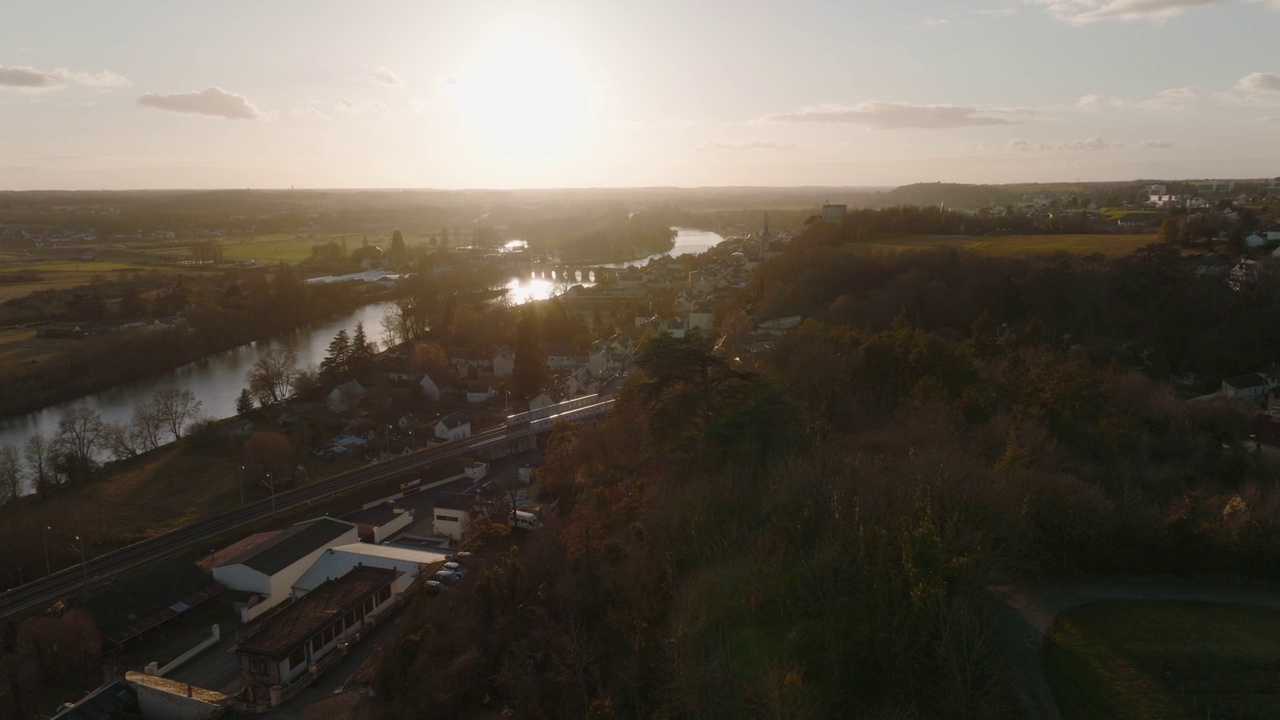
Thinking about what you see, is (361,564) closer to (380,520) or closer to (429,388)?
(380,520)

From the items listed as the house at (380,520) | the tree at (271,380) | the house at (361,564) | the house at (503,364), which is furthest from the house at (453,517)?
the house at (503,364)

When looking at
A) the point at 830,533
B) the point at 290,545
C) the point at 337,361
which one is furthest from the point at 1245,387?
the point at 337,361

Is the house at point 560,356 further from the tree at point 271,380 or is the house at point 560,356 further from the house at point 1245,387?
the house at point 1245,387

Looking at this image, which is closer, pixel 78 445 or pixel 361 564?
pixel 361 564

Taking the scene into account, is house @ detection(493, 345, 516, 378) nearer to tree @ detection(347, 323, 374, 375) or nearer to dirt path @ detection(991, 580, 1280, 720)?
tree @ detection(347, 323, 374, 375)

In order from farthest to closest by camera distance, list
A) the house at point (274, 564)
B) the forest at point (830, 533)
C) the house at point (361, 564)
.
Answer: the house at point (361, 564) < the house at point (274, 564) < the forest at point (830, 533)

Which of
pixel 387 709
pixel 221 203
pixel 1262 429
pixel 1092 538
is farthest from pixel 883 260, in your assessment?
pixel 221 203

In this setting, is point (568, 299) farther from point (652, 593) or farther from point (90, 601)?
point (652, 593)
